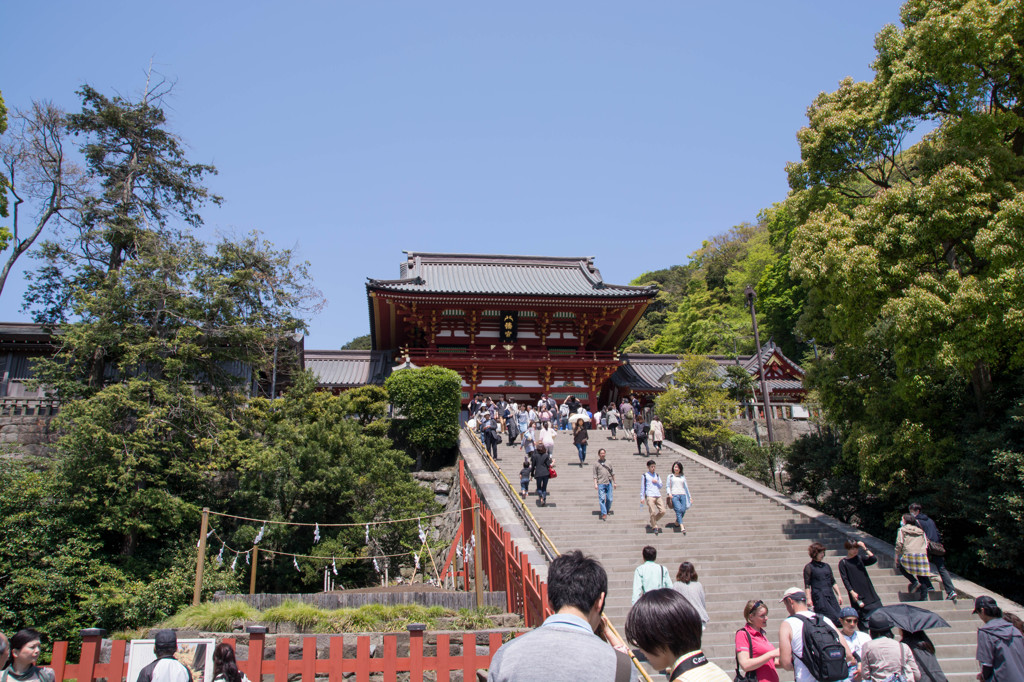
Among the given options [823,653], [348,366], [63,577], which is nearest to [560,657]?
[823,653]

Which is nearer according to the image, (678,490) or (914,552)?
(914,552)

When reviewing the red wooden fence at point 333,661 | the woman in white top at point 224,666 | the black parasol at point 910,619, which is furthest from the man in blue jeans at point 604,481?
the woman in white top at point 224,666

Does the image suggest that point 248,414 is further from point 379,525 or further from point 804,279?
point 804,279

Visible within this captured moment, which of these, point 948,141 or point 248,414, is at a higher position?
point 948,141

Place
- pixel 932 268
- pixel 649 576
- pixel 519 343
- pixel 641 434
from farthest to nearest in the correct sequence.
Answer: pixel 519 343
pixel 641 434
pixel 932 268
pixel 649 576

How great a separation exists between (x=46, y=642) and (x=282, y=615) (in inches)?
258

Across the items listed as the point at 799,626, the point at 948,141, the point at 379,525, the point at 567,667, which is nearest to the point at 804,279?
the point at 948,141

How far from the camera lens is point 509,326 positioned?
26.9 m

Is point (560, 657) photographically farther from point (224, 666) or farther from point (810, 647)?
point (224, 666)

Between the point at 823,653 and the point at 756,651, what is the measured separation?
0.44 m

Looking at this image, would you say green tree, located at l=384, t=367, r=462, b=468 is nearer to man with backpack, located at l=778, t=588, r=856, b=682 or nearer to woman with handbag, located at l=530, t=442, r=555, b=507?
woman with handbag, located at l=530, t=442, r=555, b=507

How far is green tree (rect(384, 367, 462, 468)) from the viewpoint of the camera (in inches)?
712

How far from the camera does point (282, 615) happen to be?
8.28 meters

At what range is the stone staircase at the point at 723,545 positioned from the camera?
8.49 metres
